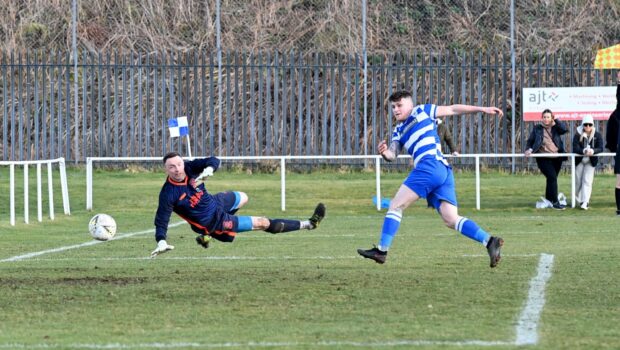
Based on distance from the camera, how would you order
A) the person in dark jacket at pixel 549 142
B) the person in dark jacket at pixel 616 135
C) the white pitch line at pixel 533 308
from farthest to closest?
the person in dark jacket at pixel 549 142 < the person in dark jacket at pixel 616 135 < the white pitch line at pixel 533 308

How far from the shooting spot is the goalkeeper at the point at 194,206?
1342 cm

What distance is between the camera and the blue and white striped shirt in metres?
13.1

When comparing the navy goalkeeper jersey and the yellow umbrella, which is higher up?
the yellow umbrella

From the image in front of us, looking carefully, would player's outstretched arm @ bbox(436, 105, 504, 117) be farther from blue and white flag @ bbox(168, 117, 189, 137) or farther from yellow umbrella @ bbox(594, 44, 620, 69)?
yellow umbrella @ bbox(594, 44, 620, 69)

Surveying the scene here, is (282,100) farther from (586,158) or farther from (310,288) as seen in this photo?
(310,288)

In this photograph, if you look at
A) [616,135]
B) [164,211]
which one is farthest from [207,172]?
[616,135]

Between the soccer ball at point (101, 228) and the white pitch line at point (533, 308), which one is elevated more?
the soccer ball at point (101, 228)

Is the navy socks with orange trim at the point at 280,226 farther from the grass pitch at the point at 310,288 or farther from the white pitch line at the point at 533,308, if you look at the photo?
the white pitch line at the point at 533,308

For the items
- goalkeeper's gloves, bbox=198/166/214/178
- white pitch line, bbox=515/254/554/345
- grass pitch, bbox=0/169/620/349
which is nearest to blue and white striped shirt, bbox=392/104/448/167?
grass pitch, bbox=0/169/620/349

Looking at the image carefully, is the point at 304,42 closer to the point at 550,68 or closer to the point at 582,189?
the point at 550,68

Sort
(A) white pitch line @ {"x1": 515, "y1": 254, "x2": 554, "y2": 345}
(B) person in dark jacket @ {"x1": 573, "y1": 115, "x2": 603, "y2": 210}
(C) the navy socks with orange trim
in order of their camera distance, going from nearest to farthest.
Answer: (A) white pitch line @ {"x1": 515, "y1": 254, "x2": 554, "y2": 345}, (C) the navy socks with orange trim, (B) person in dark jacket @ {"x1": 573, "y1": 115, "x2": 603, "y2": 210}

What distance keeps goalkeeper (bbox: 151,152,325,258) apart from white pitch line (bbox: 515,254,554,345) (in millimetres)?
3174

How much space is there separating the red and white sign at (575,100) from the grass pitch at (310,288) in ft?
21.2

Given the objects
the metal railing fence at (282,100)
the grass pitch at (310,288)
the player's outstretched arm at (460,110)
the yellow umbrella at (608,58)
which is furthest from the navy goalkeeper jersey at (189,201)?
the yellow umbrella at (608,58)
